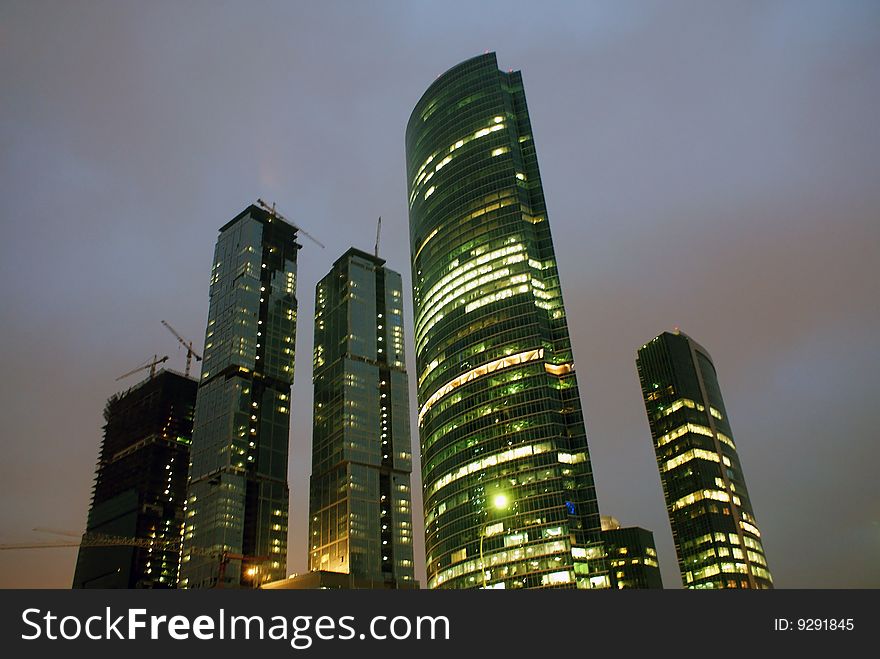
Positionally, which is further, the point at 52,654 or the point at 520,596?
the point at 520,596

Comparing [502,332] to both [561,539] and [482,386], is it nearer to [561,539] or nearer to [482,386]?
[482,386]

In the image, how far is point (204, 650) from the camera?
1755 cm

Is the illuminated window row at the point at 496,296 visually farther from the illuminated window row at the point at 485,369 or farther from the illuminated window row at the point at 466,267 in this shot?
the illuminated window row at the point at 485,369

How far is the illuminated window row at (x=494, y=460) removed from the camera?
158m

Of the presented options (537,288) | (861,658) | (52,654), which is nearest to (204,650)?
(52,654)

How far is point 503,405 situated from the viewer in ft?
550

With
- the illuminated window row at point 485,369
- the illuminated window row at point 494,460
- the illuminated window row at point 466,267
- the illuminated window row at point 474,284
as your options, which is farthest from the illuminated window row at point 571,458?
the illuminated window row at point 466,267

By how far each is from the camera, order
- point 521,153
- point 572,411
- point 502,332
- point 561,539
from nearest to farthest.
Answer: point 561,539, point 572,411, point 502,332, point 521,153

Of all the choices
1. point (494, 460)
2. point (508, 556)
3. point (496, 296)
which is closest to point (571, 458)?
point (494, 460)

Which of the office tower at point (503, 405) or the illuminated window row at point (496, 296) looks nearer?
the office tower at point (503, 405)

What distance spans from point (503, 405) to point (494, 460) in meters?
13.4

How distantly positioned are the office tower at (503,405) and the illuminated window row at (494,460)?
9.8 inches

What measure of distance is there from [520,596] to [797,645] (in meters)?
8.14

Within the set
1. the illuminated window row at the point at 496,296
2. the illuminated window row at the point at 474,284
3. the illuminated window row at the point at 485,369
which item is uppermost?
the illuminated window row at the point at 474,284
